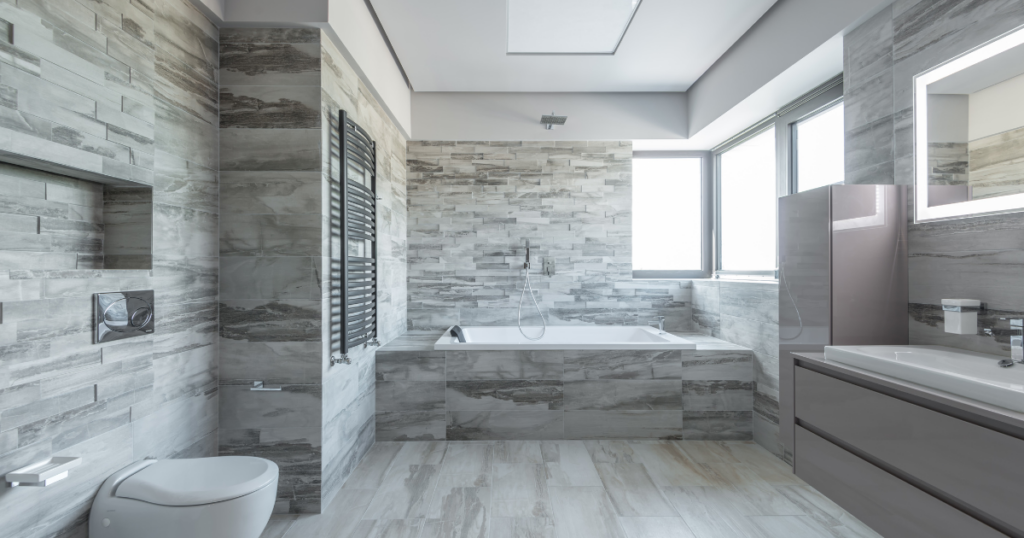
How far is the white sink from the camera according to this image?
3.72ft

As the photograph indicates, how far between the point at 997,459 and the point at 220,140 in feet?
9.97

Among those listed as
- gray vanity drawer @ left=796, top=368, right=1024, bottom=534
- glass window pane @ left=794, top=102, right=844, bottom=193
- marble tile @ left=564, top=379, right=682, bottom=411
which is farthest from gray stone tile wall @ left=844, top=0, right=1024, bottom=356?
marble tile @ left=564, top=379, right=682, bottom=411

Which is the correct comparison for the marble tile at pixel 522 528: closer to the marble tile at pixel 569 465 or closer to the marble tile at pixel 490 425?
the marble tile at pixel 569 465

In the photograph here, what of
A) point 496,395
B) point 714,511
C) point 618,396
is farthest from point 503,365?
point 714,511

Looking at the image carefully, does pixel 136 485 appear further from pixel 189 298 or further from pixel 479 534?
pixel 479 534

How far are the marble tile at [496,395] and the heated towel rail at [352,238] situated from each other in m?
0.65

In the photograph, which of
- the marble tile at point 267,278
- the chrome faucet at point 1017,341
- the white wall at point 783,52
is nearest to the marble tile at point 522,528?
the marble tile at point 267,278

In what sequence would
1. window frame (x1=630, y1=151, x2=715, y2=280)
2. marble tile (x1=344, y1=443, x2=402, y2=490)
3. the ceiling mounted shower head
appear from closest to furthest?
marble tile (x1=344, y1=443, x2=402, y2=490)
the ceiling mounted shower head
window frame (x1=630, y1=151, x2=715, y2=280)

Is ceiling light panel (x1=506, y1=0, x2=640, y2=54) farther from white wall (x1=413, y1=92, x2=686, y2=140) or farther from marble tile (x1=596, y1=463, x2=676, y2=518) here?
marble tile (x1=596, y1=463, x2=676, y2=518)

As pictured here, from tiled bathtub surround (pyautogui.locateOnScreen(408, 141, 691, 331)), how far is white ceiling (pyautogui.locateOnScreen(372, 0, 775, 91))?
1.82 ft

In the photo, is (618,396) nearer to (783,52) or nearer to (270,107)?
(783,52)

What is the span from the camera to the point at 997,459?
109 centimetres

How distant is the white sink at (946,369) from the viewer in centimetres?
113

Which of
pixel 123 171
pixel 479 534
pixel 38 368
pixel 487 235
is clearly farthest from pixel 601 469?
pixel 123 171
